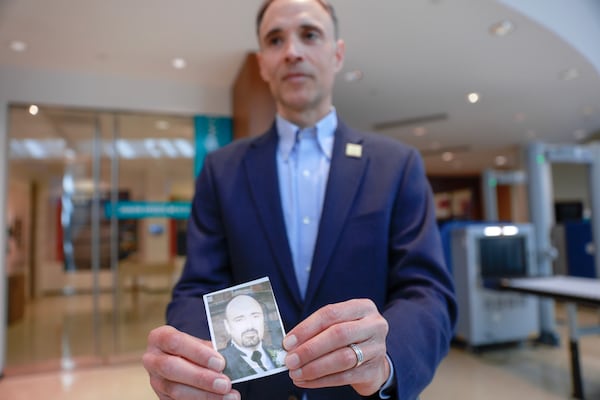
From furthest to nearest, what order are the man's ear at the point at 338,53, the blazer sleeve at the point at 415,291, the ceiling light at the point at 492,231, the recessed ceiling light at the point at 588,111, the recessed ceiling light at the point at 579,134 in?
the recessed ceiling light at the point at 579,134
the recessed ceiling light at the point at 588,111
the ceiling light at the point at 492,231
the man's ear at the point at 338,53
the blazer sleeve at the point at 415,291

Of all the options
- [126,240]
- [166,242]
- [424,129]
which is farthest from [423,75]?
[126,240]

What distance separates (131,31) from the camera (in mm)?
4145

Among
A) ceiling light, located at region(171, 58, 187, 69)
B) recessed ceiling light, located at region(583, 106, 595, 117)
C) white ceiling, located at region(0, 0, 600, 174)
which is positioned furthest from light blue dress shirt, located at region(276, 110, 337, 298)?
recessed ceiling light, located at region(583, 106, 595, 117)

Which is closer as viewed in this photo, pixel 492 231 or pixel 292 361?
pixel 292 361

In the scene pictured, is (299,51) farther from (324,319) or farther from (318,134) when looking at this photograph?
(324,319)

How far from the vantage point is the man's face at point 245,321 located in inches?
22.7

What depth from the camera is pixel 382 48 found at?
4.55m

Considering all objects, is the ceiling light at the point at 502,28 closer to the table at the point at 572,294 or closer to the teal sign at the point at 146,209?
the table at the point at 572,294

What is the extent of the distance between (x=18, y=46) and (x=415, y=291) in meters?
5.29

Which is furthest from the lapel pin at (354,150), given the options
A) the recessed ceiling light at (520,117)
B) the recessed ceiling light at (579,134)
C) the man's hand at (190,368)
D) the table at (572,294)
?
the recessed ceiling light at (579,134)

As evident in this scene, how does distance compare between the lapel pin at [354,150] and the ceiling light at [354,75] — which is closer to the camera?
the lapel pin at [354,150]

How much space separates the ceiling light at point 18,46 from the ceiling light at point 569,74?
6411 millimetres

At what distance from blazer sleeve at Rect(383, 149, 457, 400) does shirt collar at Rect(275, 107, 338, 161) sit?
19cm

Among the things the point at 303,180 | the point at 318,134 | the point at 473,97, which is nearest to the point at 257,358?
the point at 303,180
